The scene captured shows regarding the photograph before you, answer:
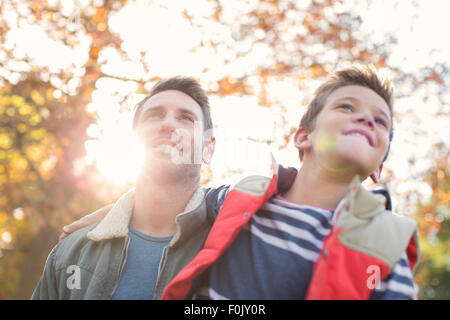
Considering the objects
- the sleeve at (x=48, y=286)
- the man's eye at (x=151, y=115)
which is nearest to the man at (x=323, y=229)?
the man's eye at (x=151, y=115)

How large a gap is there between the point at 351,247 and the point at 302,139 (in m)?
1.03

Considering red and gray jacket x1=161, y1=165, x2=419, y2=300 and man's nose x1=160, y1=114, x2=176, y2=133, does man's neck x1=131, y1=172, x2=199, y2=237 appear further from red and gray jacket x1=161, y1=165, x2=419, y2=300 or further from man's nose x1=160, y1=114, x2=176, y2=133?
red and gray jacket x1=161, y1=165, x2=419, y2=300

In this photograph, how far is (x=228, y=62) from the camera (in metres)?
7.32

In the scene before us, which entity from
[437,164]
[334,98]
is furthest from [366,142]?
[437,164]

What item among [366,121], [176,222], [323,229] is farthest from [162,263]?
[366,121]

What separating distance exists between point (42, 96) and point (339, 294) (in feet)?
21.0

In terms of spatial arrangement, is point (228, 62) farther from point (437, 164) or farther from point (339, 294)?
point (339, 294)

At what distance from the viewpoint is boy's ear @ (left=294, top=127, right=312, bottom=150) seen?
238 centimetres

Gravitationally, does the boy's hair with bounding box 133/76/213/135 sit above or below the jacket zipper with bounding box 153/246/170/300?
above

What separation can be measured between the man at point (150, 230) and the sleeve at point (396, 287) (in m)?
1.10

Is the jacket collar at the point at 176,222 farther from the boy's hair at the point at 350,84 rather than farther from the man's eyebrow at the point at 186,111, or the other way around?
the boy's hair at the point at 350,84

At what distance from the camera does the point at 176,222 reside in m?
2.20

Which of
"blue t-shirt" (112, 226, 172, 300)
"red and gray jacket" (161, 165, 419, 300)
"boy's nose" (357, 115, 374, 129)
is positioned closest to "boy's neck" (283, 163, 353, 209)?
"red and gray jacket" (161, 165, 419, 300)

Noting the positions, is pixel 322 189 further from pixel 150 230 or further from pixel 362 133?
pixel 150 230
